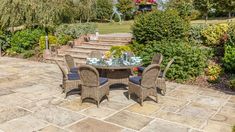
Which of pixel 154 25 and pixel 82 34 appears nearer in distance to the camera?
pixel 154 25

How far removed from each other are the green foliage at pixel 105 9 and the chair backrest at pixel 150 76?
1177 inches

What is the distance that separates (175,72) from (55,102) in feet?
12.4

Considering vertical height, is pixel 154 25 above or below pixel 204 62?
above

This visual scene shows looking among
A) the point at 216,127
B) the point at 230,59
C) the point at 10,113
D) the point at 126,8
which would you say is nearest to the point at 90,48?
the point at 230,59

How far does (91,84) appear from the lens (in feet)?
18.1

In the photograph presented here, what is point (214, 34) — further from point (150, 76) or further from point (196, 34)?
point (150, 76)

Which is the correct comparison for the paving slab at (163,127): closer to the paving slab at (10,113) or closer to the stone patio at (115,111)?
the stone patio at (115,111)

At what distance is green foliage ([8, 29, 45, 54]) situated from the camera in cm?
1257

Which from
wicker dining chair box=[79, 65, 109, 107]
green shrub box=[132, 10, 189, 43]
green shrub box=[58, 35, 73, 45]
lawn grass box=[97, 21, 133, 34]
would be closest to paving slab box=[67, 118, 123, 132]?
wicker dining chair box=[79, 65, 109, 107]

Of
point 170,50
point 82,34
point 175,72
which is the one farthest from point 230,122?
point 82,34

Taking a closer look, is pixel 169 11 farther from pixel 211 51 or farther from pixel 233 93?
pixel 233 93

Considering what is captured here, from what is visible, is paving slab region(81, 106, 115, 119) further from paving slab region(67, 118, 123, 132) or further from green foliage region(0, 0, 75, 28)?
green foliage region(0, 0, 75, 28)

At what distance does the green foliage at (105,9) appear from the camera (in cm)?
3484

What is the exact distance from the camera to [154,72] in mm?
5539
